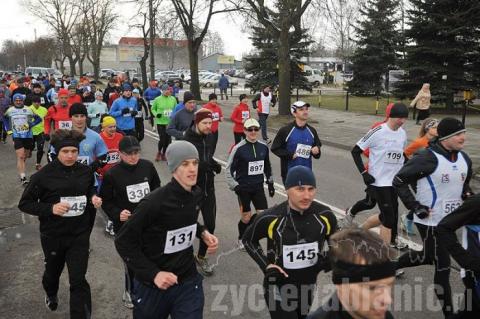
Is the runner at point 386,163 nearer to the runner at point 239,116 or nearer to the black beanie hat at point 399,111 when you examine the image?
the black beanie hat at point 399,111

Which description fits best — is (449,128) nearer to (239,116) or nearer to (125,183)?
(125,183)

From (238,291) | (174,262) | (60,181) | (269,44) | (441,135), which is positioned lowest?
(238,291)

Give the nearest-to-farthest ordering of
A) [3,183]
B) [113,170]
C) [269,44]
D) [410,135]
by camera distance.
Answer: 1. [113,170]
2. [3,183]
3. [410,135]
4. [269,44]

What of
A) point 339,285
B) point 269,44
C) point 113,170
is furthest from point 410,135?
point 269,44

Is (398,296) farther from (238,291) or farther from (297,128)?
(297,128)

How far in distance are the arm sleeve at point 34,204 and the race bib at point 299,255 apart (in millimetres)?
2216

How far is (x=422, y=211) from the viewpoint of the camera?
430cm

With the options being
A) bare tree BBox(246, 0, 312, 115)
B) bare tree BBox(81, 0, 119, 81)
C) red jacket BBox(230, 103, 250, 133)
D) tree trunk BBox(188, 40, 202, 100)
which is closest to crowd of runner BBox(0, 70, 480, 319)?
red jacket BBox(230, 103, 250, 133)

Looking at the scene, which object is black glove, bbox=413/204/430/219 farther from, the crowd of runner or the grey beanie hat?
the grey beanie hat

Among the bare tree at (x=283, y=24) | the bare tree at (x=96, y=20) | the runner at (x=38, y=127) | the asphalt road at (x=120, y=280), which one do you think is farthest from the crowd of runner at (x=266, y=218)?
the bare tree at (x=96, y=20)

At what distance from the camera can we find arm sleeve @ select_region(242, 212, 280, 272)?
11.2 feet

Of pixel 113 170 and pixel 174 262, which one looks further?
pixel 113 170

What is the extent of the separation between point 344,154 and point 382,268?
11.9m

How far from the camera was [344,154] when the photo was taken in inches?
537
